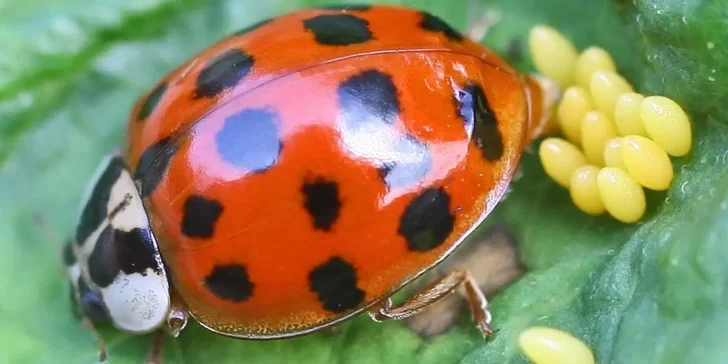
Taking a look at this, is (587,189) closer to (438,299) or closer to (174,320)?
(438,299)

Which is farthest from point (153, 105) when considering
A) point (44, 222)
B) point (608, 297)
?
point (608, 297)

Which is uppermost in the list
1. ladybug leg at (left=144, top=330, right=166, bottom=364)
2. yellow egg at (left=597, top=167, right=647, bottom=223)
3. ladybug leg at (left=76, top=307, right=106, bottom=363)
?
yellow egg at (left=597, top=167, right=647, bottom=223)

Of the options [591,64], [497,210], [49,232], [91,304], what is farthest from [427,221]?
[49,232]

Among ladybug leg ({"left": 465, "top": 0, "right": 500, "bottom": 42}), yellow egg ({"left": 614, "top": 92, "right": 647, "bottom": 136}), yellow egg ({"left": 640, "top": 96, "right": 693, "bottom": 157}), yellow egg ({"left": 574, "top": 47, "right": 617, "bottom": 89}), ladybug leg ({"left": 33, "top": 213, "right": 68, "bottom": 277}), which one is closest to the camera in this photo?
yellow egg ({"left": 640, "top": 96, "right": 693, "bottom": 157})

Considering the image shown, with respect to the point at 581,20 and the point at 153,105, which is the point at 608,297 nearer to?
the point at 581,20

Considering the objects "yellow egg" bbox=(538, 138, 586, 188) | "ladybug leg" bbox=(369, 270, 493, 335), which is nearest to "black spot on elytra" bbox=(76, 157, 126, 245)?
"ladybug leg" bbox=(369, 270, 493, 335)

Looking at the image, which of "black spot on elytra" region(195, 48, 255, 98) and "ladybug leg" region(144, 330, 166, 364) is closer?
"black spot on elytra" region(195, 48, 255, 98)

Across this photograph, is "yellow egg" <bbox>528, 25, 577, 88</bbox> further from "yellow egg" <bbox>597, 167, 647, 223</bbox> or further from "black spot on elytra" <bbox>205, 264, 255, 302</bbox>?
"black spot on elytra" <bbox>205, 264, 255, 302</bbox>
